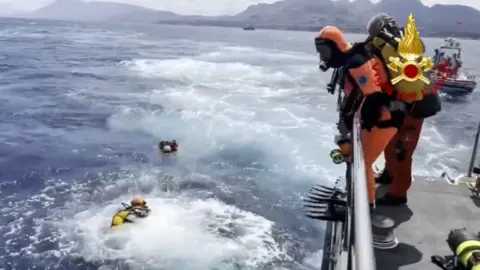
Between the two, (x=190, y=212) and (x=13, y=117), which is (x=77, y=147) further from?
(x=190, y=212)

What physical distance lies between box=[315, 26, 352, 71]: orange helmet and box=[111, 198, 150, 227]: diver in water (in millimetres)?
10807

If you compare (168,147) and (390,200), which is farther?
(168,147)

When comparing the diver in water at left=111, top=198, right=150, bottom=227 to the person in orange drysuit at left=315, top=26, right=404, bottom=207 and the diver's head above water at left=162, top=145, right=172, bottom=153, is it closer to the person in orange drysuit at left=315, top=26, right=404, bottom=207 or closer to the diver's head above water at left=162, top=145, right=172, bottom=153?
the diver's head above water at left=162, top=145, right=172, bottom=153

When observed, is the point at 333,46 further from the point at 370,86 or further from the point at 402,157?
the point at 402,157

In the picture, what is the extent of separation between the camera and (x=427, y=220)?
5582mm

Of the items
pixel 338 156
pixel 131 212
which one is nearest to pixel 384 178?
pixel 338 156

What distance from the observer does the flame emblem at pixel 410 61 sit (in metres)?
4.18

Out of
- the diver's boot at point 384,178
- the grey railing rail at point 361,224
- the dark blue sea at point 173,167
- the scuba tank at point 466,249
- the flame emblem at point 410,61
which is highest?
the flame emblem at point 410,61

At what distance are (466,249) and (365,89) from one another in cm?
177

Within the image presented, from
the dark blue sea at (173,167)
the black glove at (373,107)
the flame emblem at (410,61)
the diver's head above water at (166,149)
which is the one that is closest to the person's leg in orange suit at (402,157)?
the black glove at (373,107)

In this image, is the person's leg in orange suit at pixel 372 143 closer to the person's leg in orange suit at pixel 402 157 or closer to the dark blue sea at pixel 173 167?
the person's leg in orange suit at pixel 402 157

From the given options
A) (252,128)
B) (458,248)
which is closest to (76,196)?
(252,128)

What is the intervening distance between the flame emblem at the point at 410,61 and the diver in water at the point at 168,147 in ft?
56.2

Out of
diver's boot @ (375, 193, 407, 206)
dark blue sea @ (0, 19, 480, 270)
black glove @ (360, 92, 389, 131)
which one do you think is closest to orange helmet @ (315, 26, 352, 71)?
black glove @ (360, 92, 389, 131)
